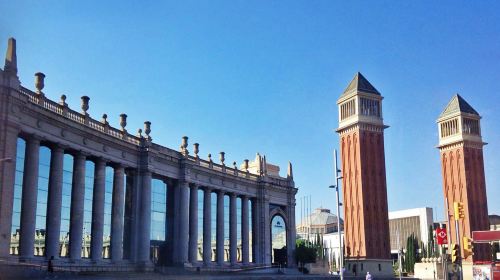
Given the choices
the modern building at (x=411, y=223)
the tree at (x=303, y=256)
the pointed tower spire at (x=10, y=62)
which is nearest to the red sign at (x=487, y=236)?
the tree at (x=303, y=256)

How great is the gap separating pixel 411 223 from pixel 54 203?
458ft

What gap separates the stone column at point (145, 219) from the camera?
5794 centimetres

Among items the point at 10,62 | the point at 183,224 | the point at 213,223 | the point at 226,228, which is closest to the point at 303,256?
the point at 226,228

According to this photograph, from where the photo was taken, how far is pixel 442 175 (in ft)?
432

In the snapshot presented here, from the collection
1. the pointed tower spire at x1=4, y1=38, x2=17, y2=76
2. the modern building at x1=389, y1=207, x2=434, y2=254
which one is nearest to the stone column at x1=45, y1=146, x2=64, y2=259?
the pointed tower spire at x1=4, y1=38, x2=17, y2=76

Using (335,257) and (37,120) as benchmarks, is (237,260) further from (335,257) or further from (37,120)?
(335,257)

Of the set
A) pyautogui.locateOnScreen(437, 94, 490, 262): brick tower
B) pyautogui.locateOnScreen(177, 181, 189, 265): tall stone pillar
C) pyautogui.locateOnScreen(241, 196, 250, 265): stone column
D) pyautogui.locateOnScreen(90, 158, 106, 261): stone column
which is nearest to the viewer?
pyautogui.locateOnScreen(90, 158, 106, 261): stone column

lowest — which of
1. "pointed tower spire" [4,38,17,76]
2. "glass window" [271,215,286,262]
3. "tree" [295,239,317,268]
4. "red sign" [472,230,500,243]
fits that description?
"tree" [295,239,317,268]

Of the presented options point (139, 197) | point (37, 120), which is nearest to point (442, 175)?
point (139, 197)

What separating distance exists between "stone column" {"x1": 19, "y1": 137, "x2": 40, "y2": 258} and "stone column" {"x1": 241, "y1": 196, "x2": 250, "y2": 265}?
3393cm

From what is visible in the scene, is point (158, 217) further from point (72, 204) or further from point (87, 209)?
point (72, 204)

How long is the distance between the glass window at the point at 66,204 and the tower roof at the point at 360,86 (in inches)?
2623

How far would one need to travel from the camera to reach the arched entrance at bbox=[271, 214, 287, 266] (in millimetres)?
81000

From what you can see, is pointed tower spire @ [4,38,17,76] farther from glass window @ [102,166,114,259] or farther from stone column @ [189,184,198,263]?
stone column @ [189,184,198,263]
